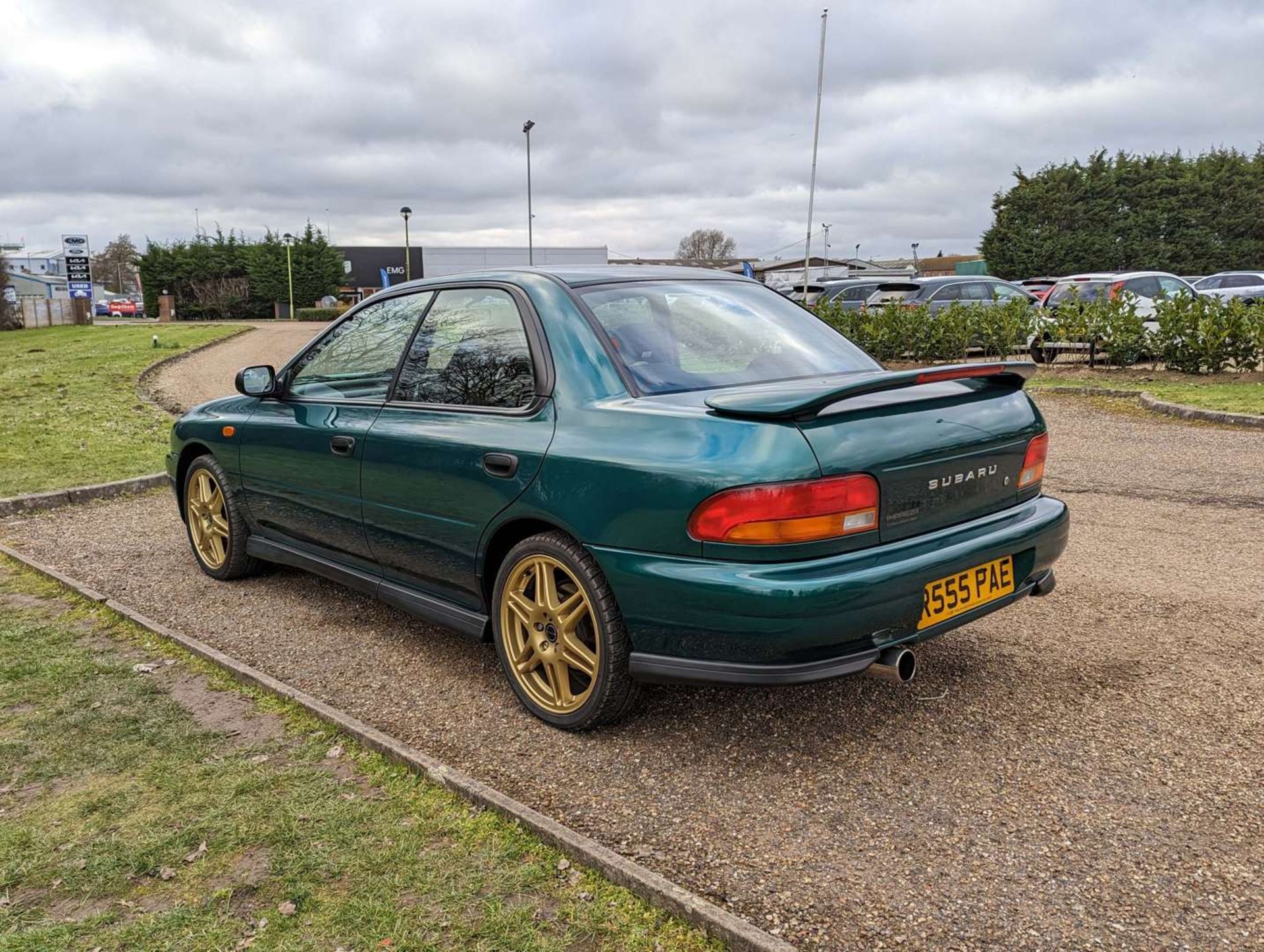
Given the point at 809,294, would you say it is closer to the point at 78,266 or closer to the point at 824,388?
the point at 824,388

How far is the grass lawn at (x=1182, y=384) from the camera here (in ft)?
36.2

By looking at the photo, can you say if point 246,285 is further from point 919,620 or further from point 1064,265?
point 919,620

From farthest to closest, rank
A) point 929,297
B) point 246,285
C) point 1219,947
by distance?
1. point 246,285
2. point 929,297
3. point 1219,947

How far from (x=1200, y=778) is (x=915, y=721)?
0.87m

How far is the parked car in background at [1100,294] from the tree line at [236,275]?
51.6 m

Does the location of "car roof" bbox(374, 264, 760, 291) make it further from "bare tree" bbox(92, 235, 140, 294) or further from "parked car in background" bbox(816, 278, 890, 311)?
"bare tree" bbox(92, 235, 140, 294)

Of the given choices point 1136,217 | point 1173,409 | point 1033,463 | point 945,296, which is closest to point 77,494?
point 1033,463

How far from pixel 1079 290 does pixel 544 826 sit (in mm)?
17102

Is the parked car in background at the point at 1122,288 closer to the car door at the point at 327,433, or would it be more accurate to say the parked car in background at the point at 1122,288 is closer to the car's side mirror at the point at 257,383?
the car door at the point at 327,433

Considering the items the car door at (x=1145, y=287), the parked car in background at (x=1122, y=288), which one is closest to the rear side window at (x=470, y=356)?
the parked car in background at (x=1122, y=288)

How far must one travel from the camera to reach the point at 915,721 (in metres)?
3.43

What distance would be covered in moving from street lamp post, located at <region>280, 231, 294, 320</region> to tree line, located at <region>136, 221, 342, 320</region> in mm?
222

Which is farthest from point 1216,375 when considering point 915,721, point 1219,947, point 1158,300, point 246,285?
point 246,285

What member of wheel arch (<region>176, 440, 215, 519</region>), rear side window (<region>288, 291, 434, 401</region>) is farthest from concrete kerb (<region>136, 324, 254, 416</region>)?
rear side window (<region>288, 291, 434, 401</region>)
